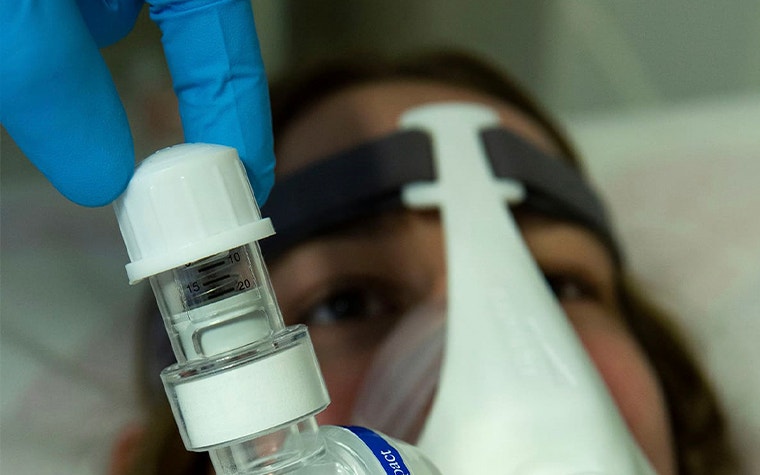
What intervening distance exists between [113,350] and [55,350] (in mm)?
69

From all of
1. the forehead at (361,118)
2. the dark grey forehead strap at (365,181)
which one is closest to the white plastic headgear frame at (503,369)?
the dark grey forehead strap at (365,181)

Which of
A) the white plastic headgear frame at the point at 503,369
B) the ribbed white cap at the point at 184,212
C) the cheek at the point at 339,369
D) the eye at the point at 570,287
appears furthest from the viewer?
the eye at the point at 570,287

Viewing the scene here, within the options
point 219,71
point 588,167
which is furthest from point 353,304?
point 588,167

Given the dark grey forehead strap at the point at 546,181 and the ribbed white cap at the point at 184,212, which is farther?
the dark grey forehead strap at the point at 546,181

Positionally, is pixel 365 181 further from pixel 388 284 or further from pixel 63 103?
pixel 63 103

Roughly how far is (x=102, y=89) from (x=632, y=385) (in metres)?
0.58

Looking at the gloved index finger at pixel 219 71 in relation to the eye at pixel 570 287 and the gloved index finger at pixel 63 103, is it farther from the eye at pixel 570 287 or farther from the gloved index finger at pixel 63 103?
the eye at pixel 570 287

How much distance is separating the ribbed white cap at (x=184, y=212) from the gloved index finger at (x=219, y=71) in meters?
0.07

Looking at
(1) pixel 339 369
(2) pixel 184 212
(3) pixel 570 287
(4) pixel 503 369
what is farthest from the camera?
(3) pixel 570 287

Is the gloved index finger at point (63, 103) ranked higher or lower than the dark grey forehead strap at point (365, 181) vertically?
higher

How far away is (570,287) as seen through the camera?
2.82ft

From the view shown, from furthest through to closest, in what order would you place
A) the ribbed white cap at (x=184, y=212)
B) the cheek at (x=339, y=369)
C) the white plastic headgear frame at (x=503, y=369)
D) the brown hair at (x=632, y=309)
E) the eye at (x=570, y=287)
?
the brown hair at (x=632, y=309) < the eye at (x=570, y=287) < the cheek at (x=339, y=369) < the white plastic headgear frame at (x=503, y=369) < the ribbed white cap at (x=184, y=212)

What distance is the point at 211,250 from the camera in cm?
36

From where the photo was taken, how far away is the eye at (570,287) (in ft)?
2.77
